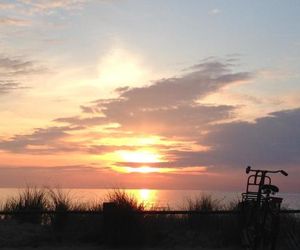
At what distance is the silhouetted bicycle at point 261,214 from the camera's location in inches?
475

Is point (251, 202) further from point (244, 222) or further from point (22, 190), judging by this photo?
point (22, 190)

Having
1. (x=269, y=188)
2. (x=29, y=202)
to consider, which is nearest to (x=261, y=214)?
(x=269, y=188)

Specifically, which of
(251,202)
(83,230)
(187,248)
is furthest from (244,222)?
(83,230)

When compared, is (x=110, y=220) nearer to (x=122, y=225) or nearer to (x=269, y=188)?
(x=122, y=225)

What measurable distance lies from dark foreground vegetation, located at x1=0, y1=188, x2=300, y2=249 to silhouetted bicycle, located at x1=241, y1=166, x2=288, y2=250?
2756 mm

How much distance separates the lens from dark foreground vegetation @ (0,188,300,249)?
1488 centimetres

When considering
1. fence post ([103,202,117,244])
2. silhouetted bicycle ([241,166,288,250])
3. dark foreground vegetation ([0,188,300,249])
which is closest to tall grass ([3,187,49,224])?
dark foreground vegetation ([0,188,300,249])

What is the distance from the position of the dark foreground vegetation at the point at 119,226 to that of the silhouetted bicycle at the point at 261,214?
2756 mm

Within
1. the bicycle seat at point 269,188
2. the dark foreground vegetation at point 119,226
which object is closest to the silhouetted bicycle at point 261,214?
the bicycle seat at point 269,188

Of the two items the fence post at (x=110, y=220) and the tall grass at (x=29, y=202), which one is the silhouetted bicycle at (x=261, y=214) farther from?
the tall grass at (x=29, y=202)

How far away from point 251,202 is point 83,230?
5.20 m

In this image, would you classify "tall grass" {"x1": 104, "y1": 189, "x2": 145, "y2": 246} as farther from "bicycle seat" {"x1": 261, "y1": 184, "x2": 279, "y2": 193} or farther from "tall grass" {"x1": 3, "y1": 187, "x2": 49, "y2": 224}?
"bicycle seat" {"x1": 261, "y1": 184, "x2": 279, "y2": 193}

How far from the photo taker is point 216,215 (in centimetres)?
1653

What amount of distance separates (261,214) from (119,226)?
13.6ft
